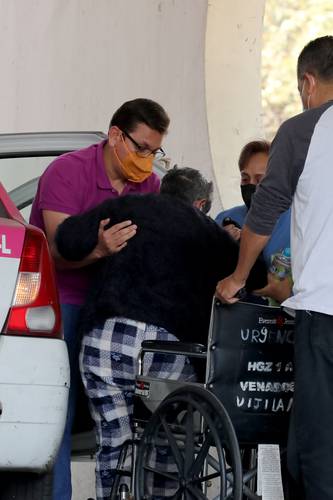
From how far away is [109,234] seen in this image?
5059 millimetres

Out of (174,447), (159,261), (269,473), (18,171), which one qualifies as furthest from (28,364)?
(18,171)

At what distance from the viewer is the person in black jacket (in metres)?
5.13

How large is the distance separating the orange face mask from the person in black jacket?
1.08 feet

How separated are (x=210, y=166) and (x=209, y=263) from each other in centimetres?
359

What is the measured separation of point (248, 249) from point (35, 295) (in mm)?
734

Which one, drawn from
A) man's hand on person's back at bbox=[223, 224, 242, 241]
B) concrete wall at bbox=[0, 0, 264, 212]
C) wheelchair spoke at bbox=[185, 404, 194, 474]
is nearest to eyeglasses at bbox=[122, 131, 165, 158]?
man's hand on person's back at bbox=[223, 224, 242, 241]

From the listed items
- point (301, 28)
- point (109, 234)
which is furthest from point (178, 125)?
point (301, 28)

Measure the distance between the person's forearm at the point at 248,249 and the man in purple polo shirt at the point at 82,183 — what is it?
0.89 metres

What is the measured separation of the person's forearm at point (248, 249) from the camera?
4.71m

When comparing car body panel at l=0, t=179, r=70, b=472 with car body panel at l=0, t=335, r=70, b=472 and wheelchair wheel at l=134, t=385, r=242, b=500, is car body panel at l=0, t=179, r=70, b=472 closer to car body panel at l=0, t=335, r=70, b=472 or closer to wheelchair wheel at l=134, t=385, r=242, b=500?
car body panel at l=0, t=335, r=70, b=472

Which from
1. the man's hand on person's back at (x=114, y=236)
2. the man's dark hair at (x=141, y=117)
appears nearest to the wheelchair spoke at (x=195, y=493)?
the man's hand on person's back at (x=114, y=236)

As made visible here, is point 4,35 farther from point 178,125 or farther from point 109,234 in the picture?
point 109,234

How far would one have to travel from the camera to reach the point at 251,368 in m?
4.94

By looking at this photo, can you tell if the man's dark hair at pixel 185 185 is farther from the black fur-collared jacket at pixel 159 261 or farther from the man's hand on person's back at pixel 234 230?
the man's hand on person's back at pixel 234 230
